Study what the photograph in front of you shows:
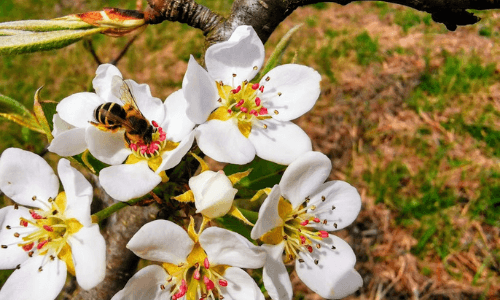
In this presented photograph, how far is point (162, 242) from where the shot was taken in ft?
3.00

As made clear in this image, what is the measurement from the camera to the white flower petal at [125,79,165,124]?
3.72 feet

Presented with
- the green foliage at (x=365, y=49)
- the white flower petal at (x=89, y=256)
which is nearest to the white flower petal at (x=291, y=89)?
the white flower petal at (x=89, y=256)

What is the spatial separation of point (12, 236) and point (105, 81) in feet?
1.57

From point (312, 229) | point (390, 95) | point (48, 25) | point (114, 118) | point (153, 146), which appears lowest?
point (390, 95)

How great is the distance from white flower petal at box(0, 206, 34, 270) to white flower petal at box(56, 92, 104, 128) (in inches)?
11.8

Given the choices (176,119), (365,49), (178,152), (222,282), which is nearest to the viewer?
(178,152)

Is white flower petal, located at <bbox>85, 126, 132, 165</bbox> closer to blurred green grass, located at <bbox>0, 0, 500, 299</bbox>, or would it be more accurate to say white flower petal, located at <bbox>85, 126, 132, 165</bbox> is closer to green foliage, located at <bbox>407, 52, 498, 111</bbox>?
blurred green grass, located at <bbox>0, 0, 500, 299</bbox>

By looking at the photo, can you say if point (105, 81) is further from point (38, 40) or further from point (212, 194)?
point (212, 194)

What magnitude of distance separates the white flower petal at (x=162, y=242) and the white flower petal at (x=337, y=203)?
38cm

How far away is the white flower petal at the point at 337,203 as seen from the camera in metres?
1.13

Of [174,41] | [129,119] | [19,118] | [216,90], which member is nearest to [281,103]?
[216,90]

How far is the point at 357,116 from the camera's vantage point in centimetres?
325

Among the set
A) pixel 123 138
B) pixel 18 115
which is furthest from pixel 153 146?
pixel 18 115

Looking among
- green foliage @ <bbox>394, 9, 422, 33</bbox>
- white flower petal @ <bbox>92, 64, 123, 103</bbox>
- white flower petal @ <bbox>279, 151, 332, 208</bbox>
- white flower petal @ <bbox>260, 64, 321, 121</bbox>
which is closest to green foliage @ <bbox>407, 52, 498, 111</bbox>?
green foliage @ <bbox>394, 9, 422, 33</bbox>
